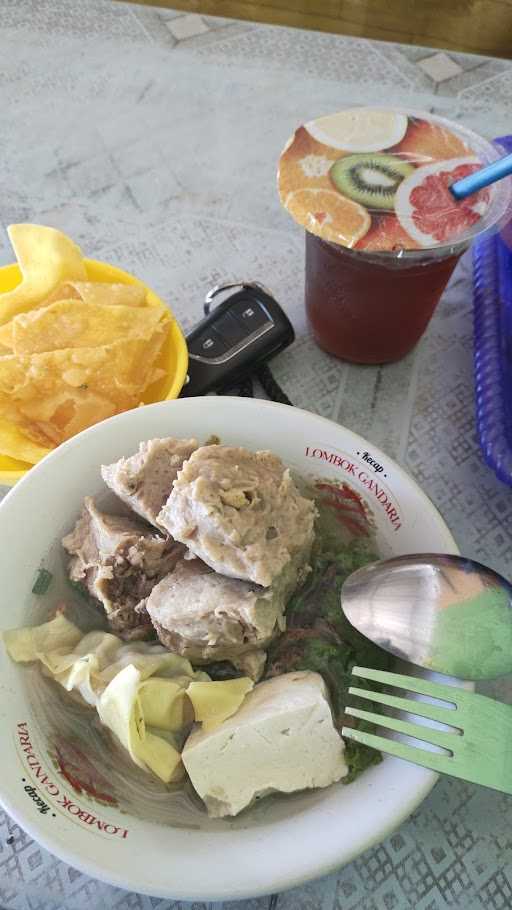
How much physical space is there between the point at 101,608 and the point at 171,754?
0.17m

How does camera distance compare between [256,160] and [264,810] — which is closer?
[264,810]

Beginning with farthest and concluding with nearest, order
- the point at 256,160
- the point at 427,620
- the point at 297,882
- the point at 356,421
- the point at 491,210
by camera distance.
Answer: the point at 256,160 < the point at 356,421 < the point at 491,210 < the point at 427,620 < the point at 297,882

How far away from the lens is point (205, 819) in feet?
1.98

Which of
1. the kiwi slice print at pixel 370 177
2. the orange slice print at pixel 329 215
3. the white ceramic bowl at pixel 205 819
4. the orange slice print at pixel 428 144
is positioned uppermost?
the orange slice print at pixel 428 144

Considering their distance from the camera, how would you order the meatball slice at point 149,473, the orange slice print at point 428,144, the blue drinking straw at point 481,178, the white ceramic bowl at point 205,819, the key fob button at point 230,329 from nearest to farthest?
1. the white ceramic bowl at point 205,819
2. the meatball slice at point 149,473
3. the blue drinking straw at point 481,178
4. the orange slice print at point 428,144
5. the key fob button at point 230,329

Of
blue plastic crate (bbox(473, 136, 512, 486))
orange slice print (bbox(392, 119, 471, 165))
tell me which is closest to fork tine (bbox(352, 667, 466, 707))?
blue plastic crate (bbox(473, 136, 512, 486))

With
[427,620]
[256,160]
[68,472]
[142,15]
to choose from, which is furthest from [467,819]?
[142,15]

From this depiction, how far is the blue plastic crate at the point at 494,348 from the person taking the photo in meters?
0.92

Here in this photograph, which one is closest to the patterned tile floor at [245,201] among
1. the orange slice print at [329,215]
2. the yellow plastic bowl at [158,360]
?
the yellow plastic bowl at [158,360]

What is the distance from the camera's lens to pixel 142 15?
1.59 metres

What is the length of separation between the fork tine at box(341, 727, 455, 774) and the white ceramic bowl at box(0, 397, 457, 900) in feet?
0.06

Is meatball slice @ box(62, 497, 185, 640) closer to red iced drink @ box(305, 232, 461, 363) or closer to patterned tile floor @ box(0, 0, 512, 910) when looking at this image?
patterned tile floor @ box(0, 0, 512, 910)

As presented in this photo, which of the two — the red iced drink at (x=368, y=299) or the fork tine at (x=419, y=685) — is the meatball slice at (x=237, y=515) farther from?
the red iced drink at (x=368, y=299)

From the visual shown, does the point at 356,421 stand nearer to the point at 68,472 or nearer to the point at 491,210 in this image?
the point at 491,210
